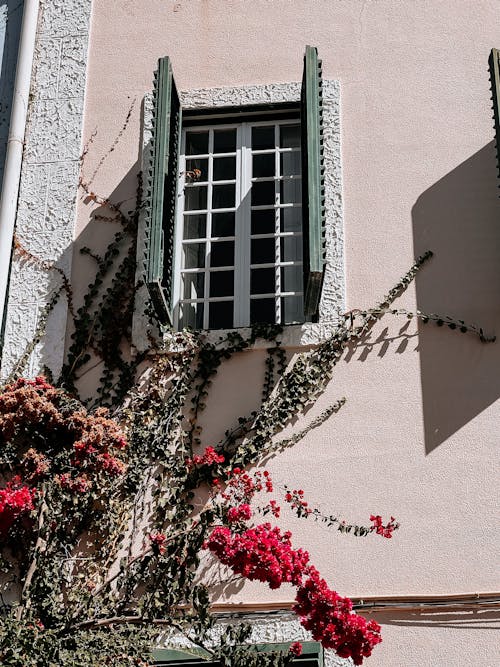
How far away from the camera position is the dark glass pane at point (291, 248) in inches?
285


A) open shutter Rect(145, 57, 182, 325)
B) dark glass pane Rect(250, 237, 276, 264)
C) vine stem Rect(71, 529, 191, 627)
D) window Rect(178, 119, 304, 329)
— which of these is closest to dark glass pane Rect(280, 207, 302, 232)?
window Rect(178, 119, 304, 329)

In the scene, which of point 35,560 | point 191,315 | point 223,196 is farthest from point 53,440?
point 223,196

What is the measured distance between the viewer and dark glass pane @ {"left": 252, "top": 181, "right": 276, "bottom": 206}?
7.45 m

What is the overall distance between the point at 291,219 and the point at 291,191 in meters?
0.21

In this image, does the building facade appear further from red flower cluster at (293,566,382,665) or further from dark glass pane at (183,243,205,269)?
red flower cluster at (293,566,382,665)

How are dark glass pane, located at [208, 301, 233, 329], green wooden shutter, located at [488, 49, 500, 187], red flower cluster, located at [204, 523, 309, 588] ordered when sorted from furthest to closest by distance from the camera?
dark glass pane, located at [208, 301, 233, 329], green wooden shutter, located at [488, 49, 500, 187], red flower cluster, located at [204, 523, 309, 588]

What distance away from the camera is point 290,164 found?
750 centimetres

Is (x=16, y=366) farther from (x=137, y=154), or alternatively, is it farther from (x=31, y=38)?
(x=31, y=38)

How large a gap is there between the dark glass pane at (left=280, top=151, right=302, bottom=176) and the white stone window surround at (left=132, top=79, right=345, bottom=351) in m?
0.28

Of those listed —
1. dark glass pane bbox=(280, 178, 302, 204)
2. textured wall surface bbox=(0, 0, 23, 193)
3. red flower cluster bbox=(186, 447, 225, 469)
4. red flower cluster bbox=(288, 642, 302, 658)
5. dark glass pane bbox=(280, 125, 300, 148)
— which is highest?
textured wall surface bbox=(0, 0, 23, 193)

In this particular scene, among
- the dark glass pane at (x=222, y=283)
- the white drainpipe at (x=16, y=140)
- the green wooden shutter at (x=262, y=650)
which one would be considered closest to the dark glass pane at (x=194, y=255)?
the dark glass pane at (x=222, y=283)

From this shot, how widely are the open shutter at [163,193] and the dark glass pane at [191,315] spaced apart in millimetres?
189

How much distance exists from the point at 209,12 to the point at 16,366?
2.84m

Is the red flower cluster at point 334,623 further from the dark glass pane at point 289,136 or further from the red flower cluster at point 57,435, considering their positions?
the dark glass pane at point 289,136
